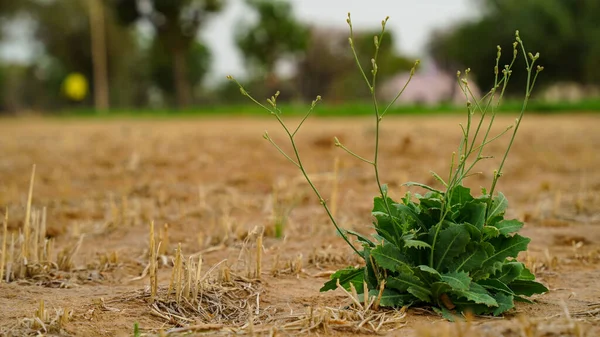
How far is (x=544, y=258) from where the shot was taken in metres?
3.66

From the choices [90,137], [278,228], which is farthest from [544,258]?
[90,137]

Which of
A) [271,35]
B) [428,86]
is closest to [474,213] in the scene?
[271,35]

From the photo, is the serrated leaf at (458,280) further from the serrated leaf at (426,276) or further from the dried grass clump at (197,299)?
the dried grass clump at (197,299)

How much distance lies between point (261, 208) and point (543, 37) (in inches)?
1468

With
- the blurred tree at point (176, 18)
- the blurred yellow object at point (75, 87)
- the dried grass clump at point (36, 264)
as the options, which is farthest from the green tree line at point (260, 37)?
the dried grass clump at point (36, 264)

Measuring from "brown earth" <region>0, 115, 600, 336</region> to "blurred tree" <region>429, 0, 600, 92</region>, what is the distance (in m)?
29.9

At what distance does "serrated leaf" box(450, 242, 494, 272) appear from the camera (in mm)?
2650

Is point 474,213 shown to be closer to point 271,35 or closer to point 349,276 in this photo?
point 349,276

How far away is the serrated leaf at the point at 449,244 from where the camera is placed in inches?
103

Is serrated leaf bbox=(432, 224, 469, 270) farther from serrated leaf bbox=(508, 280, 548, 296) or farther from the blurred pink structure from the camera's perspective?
the blurred pink structure

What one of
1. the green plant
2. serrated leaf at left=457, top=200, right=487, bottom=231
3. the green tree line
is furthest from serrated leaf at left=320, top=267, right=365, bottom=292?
the green tree line

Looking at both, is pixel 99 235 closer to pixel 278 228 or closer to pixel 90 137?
pixel 278 228

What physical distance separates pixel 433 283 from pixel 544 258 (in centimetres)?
131

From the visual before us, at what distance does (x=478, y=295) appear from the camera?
254 centimetres
